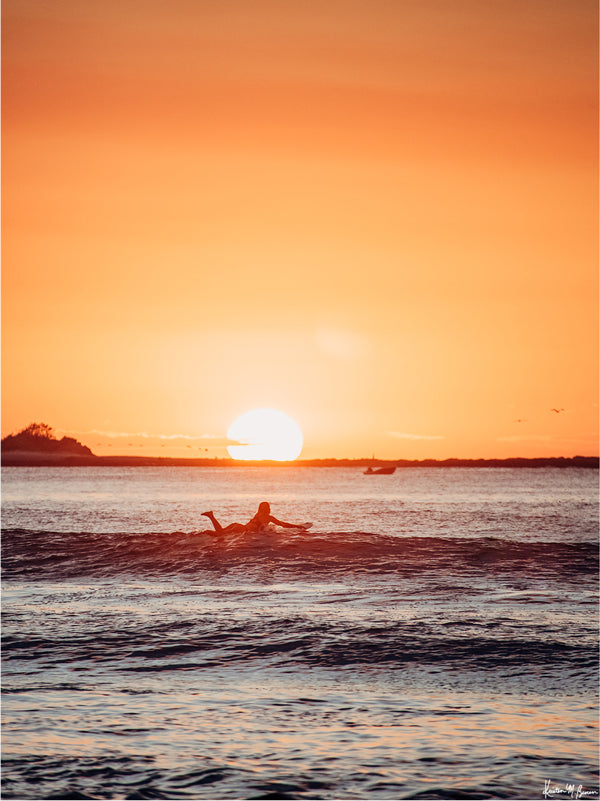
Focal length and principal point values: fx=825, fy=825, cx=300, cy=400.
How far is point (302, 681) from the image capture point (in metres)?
13.0

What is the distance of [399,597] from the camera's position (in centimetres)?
2180

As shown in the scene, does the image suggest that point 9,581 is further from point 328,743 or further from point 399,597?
point 328,743

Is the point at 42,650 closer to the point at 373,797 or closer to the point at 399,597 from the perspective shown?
the point at 373,797

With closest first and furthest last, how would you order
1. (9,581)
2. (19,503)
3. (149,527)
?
(9,581) → (149,527) → (19,503)

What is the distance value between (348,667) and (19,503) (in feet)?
215

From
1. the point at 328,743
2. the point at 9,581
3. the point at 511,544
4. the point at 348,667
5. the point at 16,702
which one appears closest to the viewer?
the point at 328,743

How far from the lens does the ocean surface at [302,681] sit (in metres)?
8.99

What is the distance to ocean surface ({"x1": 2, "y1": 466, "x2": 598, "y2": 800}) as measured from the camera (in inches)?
354

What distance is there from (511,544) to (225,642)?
2186 cm

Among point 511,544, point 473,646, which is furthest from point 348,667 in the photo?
point 511,544

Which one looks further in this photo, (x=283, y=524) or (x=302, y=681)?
(x=283, y=524)

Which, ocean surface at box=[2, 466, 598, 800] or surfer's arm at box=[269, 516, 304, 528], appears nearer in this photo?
ocean surface at box=[2, 466, 598, 800]

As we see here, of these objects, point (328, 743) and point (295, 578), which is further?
point (295, 578)

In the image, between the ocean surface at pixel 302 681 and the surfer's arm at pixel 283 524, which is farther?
the surfer's arm at pixel 283 524
